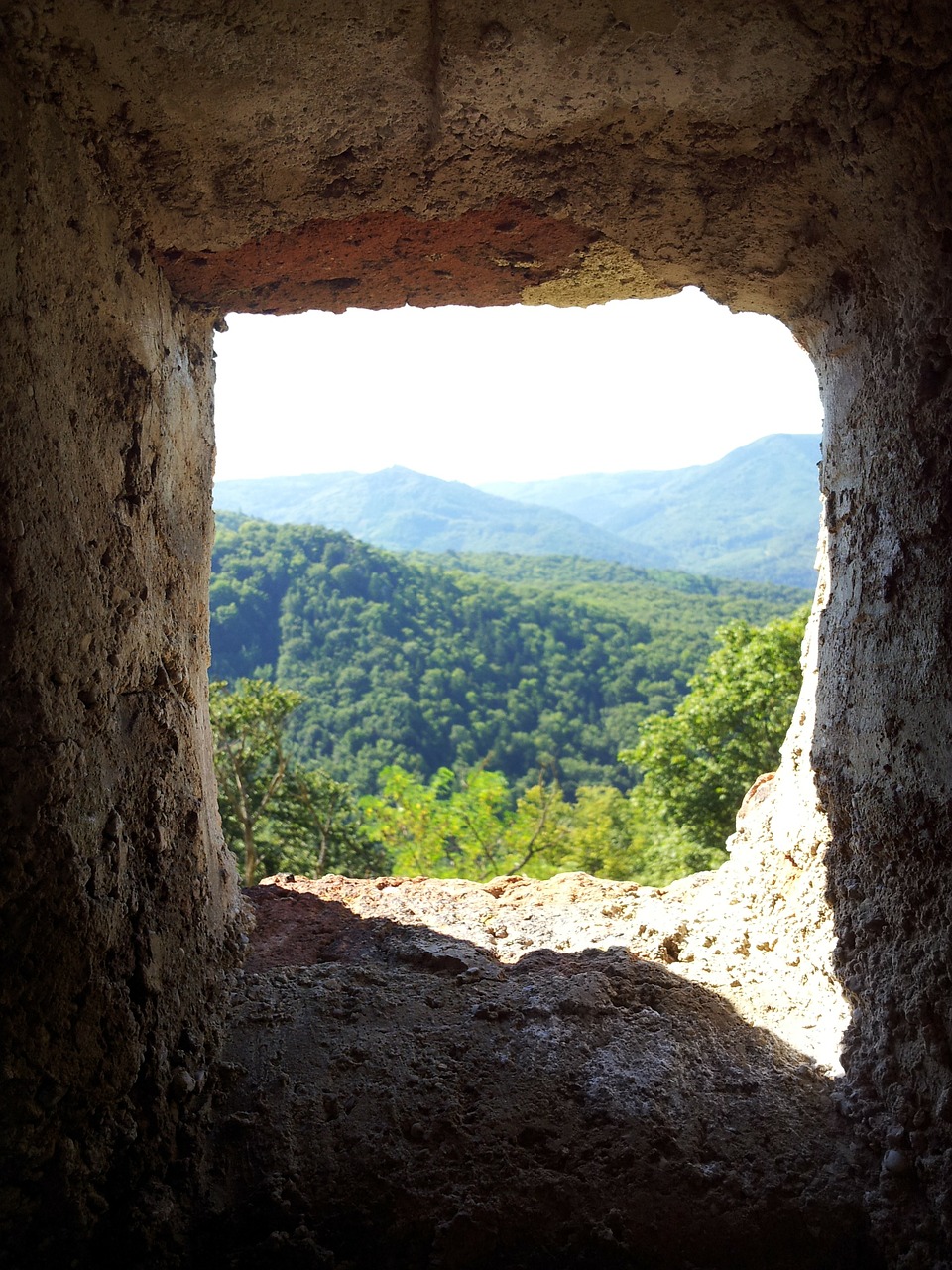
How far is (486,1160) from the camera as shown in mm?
2240

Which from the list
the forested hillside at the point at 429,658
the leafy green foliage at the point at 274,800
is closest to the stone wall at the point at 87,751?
the leafy green foliage at the point at 274,800

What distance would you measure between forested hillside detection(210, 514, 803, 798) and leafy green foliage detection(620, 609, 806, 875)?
53.6ft

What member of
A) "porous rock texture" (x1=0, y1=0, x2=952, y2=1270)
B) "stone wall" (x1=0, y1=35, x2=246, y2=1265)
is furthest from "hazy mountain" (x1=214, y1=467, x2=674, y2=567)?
"stone wall" (x1=0, y1=35, x2=246, y2=1265)

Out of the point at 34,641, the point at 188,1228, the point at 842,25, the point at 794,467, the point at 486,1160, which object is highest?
the point at 794,467

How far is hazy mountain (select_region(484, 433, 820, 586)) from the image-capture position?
122m

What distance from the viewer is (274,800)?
12.4m

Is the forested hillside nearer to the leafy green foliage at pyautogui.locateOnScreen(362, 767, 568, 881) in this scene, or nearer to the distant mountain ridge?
the leafy green foliage at pyautogui.locateOnScreen(362, 767, 568, 881)

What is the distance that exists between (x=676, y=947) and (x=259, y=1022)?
1.39 meters

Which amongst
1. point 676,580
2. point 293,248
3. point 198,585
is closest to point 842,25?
point 293,248

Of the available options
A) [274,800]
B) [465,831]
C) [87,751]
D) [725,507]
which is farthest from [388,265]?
[725,507]

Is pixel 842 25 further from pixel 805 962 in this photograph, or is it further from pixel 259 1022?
pixel 259 1022

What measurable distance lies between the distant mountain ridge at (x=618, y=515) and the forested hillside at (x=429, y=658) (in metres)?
63.7

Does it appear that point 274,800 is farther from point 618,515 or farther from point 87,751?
point 618,515

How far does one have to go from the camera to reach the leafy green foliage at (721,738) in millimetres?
12414
